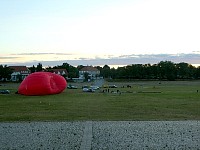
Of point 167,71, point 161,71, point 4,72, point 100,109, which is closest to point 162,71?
point 161,71

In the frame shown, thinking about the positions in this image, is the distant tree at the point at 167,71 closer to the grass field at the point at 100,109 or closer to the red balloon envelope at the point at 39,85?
the red balloon envelope at the point at 39,85

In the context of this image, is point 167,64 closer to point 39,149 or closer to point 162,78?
point 162,78

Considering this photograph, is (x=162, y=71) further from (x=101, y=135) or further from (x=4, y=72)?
(x=101, y=135)

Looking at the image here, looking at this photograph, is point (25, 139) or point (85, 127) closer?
point (25, 139)

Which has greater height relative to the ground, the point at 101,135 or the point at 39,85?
the point at 101,135

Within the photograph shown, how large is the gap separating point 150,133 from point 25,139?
389 cm

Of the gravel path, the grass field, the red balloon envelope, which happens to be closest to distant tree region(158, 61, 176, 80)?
the red balloon envelope

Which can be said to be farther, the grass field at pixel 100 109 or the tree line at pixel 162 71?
the tree line at pixel 162 71

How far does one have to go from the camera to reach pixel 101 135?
35.9ft

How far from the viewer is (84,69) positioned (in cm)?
17638

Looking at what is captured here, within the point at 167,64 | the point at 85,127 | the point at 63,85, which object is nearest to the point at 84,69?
the point at 167,64

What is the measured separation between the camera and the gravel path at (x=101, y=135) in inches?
370

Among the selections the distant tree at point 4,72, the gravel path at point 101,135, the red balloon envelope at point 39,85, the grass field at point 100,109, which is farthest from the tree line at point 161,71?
the gravel path at point 101,135

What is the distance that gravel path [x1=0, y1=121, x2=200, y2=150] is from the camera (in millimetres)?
9408
